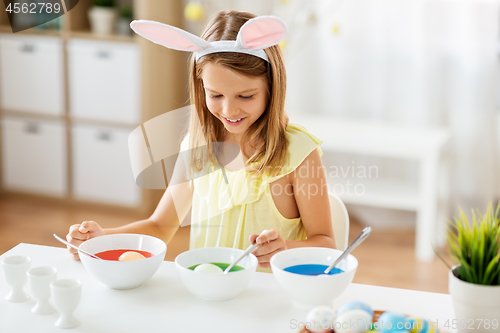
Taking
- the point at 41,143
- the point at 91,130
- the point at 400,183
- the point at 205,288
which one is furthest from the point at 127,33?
the point at 205,288

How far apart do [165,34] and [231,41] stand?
0.15 metres

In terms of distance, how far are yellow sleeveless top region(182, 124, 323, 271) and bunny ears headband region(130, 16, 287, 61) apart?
23cm

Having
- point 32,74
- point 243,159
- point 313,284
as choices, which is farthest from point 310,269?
point 32,74

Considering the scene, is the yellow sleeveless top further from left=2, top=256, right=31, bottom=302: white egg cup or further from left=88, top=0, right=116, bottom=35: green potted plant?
left=88, top=0, right=116, bottom=35: green potted plant

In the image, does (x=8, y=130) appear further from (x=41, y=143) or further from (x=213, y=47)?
(x=213, y=47)

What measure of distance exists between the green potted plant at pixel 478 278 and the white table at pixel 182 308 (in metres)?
0.08

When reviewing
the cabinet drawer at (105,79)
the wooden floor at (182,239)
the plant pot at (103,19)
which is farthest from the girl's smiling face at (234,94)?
the plant pot at (103,19)

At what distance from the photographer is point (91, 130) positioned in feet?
10.0

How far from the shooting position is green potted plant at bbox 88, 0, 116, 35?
296cm

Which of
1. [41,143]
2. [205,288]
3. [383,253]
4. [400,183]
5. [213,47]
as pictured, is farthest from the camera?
[41,143]

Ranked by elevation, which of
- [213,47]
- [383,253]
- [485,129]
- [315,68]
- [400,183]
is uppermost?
[213,47]

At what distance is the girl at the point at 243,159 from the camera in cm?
113

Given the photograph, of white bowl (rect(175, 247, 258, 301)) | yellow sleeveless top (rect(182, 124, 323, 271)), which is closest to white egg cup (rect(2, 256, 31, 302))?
white bowl (rect(175, 247, 258, 301))

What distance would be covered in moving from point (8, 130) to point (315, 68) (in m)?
1.72
